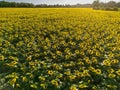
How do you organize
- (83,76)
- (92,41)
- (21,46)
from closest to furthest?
(83,76), (21,46), (92,41)

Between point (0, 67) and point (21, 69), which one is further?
point (0, 67)

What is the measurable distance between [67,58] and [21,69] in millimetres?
1490

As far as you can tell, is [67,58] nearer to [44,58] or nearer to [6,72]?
[44,58]

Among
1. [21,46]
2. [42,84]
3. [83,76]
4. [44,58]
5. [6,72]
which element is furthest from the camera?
[21,46]

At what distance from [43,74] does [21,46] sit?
273 cm

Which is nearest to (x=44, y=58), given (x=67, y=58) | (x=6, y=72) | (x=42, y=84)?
(x=67, y=58)

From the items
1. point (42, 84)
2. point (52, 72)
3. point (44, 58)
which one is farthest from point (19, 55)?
point (42, 84)

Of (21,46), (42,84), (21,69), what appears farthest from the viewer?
(21,46)

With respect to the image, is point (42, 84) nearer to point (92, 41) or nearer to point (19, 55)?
point (19, 55)

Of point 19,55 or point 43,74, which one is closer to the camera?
point 43,74

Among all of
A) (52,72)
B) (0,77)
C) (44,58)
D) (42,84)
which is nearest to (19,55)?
(44,58)

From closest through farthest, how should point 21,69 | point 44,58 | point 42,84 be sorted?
point 42,84
point 21,69
point 44,58

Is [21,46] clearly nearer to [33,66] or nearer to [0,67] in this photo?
[0,67]

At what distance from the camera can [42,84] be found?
17.8ft
